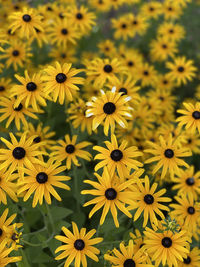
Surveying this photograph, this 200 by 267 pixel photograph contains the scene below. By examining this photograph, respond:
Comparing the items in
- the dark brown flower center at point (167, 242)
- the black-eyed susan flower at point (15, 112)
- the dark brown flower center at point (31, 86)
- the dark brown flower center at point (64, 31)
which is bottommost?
the dark brown flower center at point (167, 242)

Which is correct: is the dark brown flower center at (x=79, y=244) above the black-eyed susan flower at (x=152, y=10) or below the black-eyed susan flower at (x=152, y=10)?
below

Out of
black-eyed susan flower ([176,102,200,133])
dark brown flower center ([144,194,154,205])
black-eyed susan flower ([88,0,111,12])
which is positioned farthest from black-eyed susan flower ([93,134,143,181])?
black-eyed susan flower ([88,0,111,12])

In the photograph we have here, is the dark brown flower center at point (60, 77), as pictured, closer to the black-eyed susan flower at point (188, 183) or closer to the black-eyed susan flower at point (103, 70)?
the black-eyed susan flower at point (103, 70)

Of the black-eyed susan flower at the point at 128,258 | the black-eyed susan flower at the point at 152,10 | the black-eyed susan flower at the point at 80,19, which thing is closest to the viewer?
the black-eyed susan flower at the point at 128,258

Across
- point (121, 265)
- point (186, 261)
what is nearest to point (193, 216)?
point (186, 261)

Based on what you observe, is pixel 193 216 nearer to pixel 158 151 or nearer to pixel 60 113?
pixel 158 151

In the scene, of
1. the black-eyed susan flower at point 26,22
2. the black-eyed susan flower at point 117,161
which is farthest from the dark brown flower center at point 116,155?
the black-eyed susan flower at point 26,22

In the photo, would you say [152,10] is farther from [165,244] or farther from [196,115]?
[165,244]

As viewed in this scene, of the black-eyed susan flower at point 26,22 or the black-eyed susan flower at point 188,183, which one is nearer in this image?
the black-eyed susan flower at point 188,183

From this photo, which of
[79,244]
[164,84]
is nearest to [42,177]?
[79,244]
